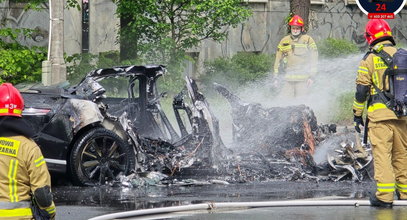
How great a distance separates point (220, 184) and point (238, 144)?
2.10 feet

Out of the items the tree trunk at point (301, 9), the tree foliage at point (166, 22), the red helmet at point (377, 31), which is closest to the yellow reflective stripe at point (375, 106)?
the red helmet at point (377, 31)

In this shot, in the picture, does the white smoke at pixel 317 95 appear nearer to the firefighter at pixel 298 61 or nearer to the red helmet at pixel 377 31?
the firefighter at pixel 298 61

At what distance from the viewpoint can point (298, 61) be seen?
15242mm

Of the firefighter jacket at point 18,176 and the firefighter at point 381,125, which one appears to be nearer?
the firefighter jacket at point 18,176

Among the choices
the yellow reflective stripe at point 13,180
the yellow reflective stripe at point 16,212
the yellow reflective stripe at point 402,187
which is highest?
the yellow reflective stripe at point 13,180

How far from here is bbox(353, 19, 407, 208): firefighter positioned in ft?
30.9

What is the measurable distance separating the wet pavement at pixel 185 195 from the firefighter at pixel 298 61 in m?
4.02

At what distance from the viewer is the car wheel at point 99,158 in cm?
1067

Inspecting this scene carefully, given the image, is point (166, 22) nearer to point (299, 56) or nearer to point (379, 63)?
point (299, 56)

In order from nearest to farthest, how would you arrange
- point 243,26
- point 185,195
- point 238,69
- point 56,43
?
point 185,195 → point 56,43 → point 238,69 → point 243,26

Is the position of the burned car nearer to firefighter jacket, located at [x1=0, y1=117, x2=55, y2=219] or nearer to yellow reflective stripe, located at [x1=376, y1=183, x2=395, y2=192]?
yellow reflective stripe, located at [x1=376, y1=183, x2=395, y2=192]

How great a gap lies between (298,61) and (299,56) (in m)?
0.08

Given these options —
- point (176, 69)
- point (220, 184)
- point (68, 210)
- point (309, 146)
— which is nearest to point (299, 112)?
point (309, 146)

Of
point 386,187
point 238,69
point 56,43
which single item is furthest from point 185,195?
point 238,69
